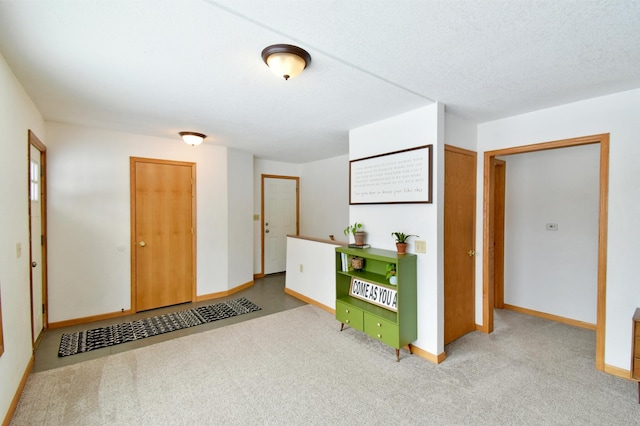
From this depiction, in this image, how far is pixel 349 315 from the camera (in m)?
3.13

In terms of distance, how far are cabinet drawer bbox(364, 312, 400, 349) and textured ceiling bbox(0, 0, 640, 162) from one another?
2057 millimetres

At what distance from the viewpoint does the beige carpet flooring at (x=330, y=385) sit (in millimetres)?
1942

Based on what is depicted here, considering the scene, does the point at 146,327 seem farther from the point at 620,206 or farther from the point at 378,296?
the point at 620,206

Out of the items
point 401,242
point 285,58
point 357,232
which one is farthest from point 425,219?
point 285,58

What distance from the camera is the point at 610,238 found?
2.43 m

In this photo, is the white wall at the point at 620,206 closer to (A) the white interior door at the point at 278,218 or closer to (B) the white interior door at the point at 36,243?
(A) the white interior door at the point at 278,218

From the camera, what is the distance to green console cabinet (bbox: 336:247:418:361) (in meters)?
2.67

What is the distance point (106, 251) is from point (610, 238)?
5307mm

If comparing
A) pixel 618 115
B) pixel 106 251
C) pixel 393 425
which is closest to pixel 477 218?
pixel 618 115

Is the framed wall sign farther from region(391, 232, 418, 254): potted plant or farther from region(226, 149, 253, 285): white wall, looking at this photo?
region(226, 149, 253, 285): white wall

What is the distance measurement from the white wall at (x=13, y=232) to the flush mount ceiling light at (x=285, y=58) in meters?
1.74

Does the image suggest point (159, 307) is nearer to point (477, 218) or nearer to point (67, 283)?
point (67, 283)

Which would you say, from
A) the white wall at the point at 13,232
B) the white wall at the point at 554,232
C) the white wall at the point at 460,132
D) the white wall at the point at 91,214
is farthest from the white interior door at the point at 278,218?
the white wall at the point at 554,232

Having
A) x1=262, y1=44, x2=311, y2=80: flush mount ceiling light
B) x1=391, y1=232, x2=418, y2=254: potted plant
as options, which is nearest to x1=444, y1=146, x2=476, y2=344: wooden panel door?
x1=391, y1=232, x2=418, y2=254: potted plant
